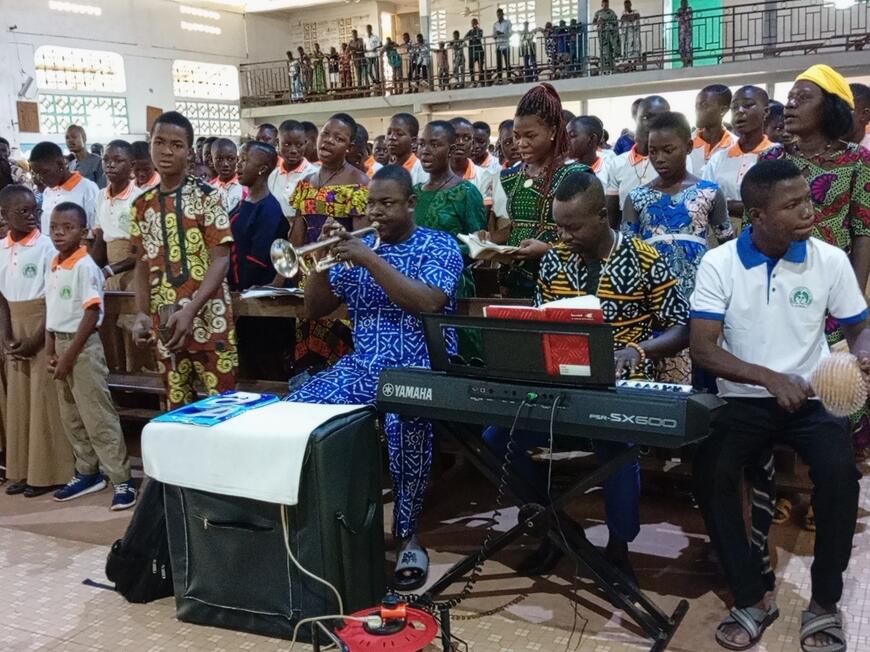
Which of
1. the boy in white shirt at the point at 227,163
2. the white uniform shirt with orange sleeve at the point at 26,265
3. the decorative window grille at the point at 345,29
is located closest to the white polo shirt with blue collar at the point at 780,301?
the white uniform shirt with orange sleeve at the point at 26,265

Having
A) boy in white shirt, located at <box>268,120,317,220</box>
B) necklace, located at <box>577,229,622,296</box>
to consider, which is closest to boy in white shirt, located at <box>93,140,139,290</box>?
boy in white shirt, located at <box>268,120,317,220</box>

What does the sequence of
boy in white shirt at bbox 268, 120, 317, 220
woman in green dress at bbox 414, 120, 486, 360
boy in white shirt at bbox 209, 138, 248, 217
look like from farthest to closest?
boy in white shirt at bbox 209, 138, 248, 217 → boy in white shirt at bbox 268, 120, 317, 220 → woman in green dress at bbox 414, 120, 486, 360

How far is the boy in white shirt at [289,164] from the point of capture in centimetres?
620

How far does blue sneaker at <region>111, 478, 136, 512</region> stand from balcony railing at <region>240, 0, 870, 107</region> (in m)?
14.0

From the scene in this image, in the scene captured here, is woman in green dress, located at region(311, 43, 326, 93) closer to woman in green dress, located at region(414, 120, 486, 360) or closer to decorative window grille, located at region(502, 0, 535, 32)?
decorative window grille, located at region(502, 0, 535, 32)

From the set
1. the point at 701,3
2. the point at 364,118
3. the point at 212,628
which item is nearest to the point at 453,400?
the point at 212,628

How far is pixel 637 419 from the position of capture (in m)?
2.43

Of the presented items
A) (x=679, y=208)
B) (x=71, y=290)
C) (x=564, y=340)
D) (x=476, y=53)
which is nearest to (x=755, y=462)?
(x=564, y=340)

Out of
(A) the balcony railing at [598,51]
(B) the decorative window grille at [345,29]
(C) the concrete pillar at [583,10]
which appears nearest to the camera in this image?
(A) the balcony railing at [598,51]

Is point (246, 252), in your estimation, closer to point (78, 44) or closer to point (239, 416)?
point (239, 416)

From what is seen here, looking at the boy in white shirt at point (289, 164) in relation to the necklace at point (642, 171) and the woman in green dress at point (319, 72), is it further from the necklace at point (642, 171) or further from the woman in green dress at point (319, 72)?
the woman in green dress at point (319, 72)

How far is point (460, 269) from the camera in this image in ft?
11.1

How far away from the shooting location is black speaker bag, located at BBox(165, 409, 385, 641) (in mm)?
2793

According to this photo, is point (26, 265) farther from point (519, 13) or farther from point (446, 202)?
point (519, 13)
